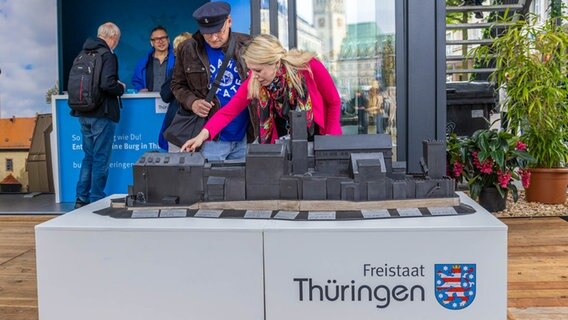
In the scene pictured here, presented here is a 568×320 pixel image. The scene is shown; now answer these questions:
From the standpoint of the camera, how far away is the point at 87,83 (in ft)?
17.0

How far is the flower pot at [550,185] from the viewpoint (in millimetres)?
5809

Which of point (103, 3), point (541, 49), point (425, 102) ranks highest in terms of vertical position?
point (103, 3)

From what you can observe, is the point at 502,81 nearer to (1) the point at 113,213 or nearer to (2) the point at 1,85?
(1) the point at 113,213

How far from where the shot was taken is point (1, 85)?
698 centimetres

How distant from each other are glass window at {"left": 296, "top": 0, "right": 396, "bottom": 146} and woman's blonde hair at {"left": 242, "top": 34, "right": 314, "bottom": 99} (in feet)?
4.70

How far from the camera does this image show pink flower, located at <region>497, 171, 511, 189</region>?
210 inches

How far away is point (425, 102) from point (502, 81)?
222 cm

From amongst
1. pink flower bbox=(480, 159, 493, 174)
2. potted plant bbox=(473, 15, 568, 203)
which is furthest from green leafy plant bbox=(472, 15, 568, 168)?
pink flower bbox=(480, 159, 493, 174)

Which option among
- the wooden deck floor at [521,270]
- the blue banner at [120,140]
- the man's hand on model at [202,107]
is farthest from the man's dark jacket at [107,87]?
the man's hand on model at [202,107]

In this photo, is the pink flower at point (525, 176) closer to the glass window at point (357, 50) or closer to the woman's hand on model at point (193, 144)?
the glass window at point (357, 50)

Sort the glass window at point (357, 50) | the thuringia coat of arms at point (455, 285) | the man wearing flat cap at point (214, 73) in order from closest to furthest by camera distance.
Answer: the thuringia coat of arms at point (455, 285) → the man wearing flat cap at point (214, 73) → the glass window at point (357, 50)

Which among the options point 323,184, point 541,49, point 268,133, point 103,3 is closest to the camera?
point 323,184

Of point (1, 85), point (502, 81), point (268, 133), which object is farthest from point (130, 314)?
point (1, 85)

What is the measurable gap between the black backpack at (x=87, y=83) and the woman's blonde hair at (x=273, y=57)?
9.00 ft
